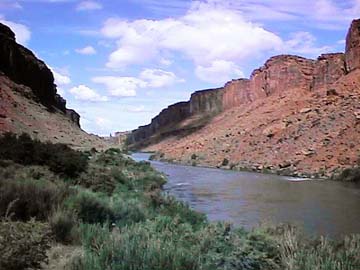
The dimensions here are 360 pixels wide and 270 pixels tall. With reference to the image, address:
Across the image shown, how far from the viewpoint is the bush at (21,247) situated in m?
5.51

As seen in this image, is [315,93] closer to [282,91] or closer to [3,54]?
[282,91]

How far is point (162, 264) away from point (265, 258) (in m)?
2.81

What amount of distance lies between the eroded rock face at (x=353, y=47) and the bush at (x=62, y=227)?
217ft

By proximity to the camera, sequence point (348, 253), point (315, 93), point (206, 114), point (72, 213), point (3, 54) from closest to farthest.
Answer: point (348, 253) < point (72, 213) < point (3, 54) < point (315, 93) < point (206, 114)

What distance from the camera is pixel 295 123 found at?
209 feet

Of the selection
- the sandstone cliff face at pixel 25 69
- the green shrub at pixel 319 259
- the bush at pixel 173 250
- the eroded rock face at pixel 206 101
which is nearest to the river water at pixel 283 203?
the bush at pixel 173 250

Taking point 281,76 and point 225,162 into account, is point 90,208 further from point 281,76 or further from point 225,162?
point 281,76

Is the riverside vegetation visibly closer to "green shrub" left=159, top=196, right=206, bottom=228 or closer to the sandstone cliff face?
"green shrub" left=159, top=196, right=206, bottom=228

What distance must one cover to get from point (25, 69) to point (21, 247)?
2181 inches

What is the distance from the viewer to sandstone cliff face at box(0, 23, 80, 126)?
53969 mm

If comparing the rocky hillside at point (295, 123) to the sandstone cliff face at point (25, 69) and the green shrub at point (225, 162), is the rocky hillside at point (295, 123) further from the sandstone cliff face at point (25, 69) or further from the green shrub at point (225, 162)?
the sandstone cliff face at point (25, 69)

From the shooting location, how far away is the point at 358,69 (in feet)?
217

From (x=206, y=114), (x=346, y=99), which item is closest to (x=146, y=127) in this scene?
(x=206, y=114)

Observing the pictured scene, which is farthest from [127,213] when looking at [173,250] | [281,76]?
[281,76]
